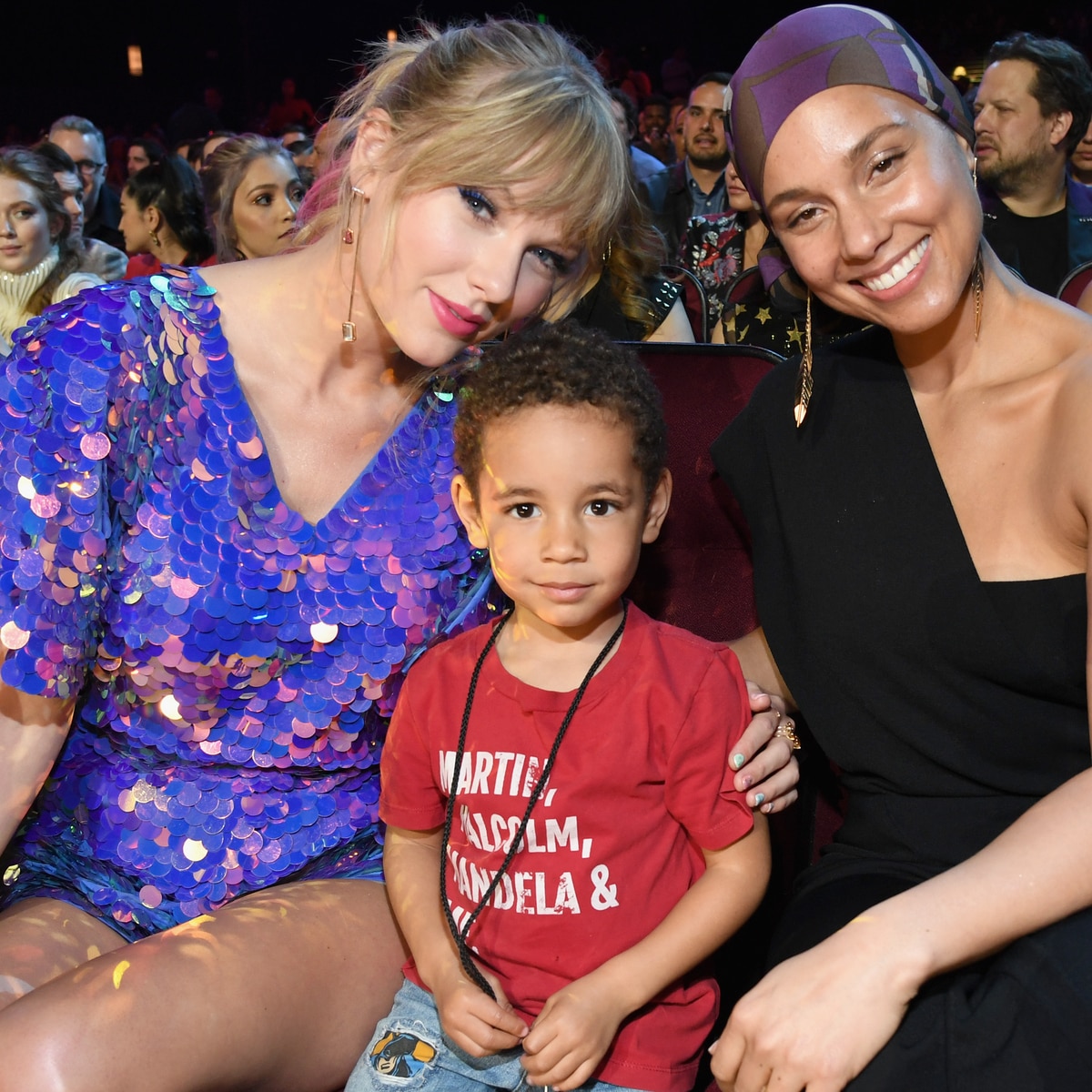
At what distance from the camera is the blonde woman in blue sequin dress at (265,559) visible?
132 centimetres

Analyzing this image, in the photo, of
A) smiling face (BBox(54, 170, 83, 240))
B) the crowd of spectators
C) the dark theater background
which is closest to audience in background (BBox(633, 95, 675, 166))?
the crowd of spectators

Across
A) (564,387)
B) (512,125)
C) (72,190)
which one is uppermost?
(72,190)

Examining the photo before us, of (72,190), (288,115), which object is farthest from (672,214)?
(288,115)

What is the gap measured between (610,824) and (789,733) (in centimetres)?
27

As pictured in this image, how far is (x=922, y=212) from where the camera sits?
4.07 ft

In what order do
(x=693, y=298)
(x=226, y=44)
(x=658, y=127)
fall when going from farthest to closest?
(x=226, y=44), (x=658, y=127), (x=693, y=298)

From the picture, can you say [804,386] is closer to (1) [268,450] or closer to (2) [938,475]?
(2) [938,475]

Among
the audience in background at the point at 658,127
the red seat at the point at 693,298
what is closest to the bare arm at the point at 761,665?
the red seat at the point at 693,298

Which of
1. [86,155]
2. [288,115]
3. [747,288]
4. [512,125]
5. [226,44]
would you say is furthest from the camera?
[226,44]

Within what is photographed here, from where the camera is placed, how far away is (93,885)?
1461 millimetres

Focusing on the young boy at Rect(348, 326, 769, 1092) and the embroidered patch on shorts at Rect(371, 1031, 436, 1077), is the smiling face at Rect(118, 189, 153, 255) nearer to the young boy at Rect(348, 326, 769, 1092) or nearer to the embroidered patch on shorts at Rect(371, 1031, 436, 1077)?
the young boy at Rect(348, 326, 769, 1092)

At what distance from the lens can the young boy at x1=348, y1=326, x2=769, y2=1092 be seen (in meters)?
1.25

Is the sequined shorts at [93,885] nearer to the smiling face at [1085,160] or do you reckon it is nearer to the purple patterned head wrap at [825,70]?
the purple patterned head wrap at [825,70]

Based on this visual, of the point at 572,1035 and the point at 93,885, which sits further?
the point at 93,885
